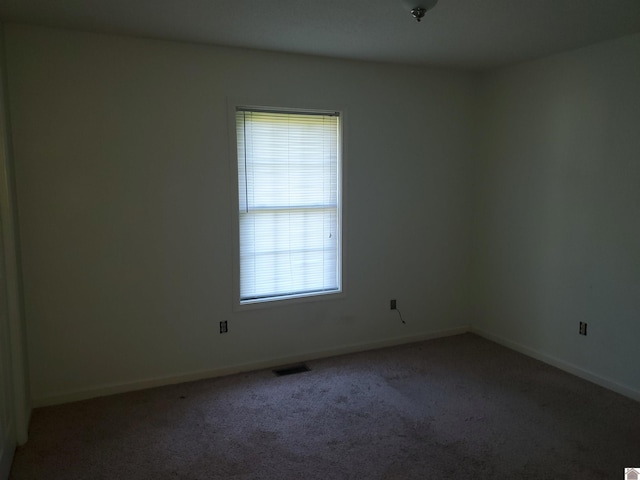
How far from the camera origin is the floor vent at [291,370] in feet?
12.2

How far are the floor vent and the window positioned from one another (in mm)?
569

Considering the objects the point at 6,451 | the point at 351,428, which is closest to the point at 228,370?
the point at 351,428

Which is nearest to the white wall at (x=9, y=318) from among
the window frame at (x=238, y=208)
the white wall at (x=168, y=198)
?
the white wall at (x=168, y=198)

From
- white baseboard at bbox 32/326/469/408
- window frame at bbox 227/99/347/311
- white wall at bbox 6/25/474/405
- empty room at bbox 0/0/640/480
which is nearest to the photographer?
empty room at bbox 0/0/640/480

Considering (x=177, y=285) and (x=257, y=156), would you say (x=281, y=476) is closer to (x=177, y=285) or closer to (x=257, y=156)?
(x=177, y=285)

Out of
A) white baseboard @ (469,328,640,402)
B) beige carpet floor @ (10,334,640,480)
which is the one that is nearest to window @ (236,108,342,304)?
beige carpet floor @ (10,334,640,480)

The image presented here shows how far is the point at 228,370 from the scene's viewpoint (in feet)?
12.2

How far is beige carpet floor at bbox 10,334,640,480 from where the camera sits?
2502mm

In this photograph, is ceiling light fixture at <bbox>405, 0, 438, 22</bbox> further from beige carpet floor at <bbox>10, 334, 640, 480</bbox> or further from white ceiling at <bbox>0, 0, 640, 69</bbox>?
beige carpet floor at <bbox>10, 334, 640, 480</bbox>

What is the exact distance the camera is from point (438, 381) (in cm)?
357

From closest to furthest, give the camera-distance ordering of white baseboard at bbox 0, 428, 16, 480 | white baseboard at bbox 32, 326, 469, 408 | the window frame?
1. white baseboard at bbox 0, 428, 16, 480
2. white baseboard at bbox 32, 326, 469, 408
3. the window frame

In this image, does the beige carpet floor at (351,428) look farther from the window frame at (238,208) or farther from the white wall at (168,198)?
the window frame at (238,208)

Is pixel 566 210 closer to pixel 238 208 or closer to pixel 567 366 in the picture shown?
pixel 567 366

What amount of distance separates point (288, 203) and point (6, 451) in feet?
7.79
